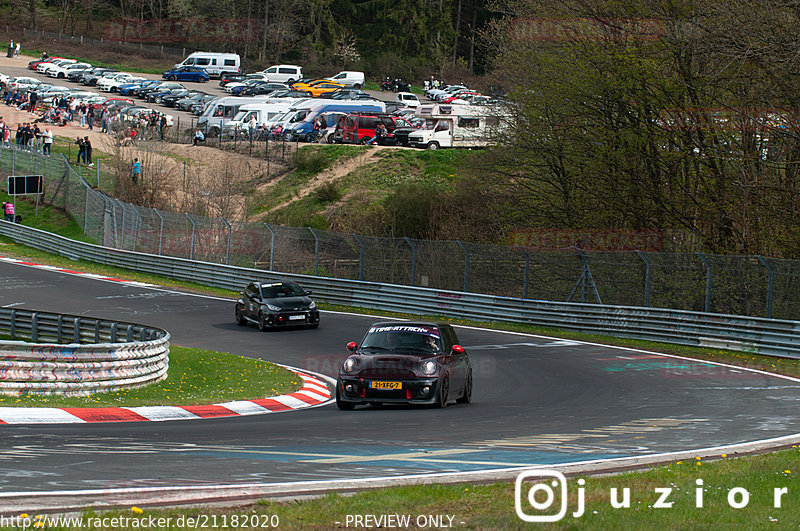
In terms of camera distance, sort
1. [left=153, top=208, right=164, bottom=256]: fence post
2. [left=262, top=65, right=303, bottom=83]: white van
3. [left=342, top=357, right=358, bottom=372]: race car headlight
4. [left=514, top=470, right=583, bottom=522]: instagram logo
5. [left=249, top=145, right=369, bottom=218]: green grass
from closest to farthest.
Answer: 1. [left=514, top=470, right=583, bottom=522]: instagram logo
2. [left=342, top=357, right=358, bottom=372]: race car headlight
3. [left=153, top=208, right=164, bottom=256]: fence post
4. [left=249, top=145, right=369, bottom=218]: green grass
5. [left=262, top=65, right=303, bottom=83]: white van

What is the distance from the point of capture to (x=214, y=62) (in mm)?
96250

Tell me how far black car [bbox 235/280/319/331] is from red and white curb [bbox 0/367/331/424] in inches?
358

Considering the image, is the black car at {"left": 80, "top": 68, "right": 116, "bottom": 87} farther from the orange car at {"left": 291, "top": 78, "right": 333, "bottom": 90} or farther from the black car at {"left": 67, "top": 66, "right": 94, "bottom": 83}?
the orange car at {"left": 291, "top": 78, "right": 333, "bottom": 90}

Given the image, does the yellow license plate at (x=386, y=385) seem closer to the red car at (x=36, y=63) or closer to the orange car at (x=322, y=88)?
the orange car at (x=322, y=88)

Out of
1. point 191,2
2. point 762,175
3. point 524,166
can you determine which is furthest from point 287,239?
point 191,2

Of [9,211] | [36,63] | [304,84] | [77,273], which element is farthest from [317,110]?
[36,63]

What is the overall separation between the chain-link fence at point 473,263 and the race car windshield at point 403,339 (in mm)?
11406

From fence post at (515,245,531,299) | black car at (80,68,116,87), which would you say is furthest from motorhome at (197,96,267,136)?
fence post at (515,245,531,299)

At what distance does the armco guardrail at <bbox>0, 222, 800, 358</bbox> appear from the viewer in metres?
23.0

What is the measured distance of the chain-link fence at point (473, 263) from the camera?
24219 mm

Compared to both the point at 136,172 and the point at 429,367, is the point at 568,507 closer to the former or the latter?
the point at 429,367

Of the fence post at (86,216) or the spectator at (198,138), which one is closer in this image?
the fence post at (86,216)

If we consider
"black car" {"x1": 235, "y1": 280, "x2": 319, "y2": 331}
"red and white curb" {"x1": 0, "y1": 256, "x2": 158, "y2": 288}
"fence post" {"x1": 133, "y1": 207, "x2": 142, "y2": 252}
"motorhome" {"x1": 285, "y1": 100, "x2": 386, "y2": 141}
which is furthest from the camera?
"motorhome" {"x1": 285, "y1": 100, "x2": 386, "y2": 141}

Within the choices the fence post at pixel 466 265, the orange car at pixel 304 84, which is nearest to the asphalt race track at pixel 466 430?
the fence post at pixel 466 265
